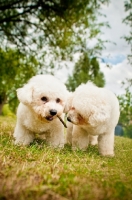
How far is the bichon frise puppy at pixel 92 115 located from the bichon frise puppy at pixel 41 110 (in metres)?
0.23

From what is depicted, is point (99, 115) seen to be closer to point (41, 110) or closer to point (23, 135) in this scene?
point (41, 110)

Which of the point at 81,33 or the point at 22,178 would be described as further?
the point at 81,33

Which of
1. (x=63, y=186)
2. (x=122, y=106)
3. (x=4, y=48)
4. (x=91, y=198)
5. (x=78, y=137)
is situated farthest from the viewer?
(x=122, y=106)

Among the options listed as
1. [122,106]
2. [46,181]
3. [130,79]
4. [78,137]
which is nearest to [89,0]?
[130,79]

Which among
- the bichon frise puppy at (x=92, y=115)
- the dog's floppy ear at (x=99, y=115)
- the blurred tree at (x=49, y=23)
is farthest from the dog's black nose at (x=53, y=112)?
the blurred tree at (x=49, y=23)

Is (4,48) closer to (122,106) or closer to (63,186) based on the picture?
Result: (122,106)

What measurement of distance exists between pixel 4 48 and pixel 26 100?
29.1 feet

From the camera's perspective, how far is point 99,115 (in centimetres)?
368

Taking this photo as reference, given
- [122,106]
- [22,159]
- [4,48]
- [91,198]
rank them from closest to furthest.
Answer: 1. [91,198]
2. [22,159]
3. [4,48]
4. [122,106]

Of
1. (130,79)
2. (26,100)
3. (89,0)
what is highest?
(89,0)

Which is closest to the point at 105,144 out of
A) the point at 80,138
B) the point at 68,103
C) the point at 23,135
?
the point at 80,138

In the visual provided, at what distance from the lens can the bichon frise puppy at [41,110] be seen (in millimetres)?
3783

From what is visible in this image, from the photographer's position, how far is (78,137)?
432 cm

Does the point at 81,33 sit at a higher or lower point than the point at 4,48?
higher
